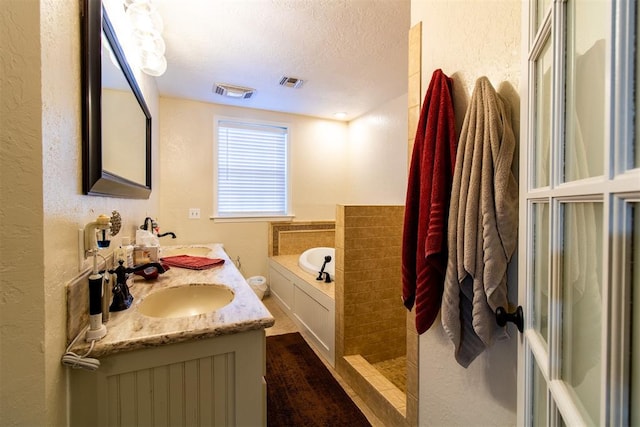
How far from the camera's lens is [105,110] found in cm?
101

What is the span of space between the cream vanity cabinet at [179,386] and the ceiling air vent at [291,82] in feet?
7.42

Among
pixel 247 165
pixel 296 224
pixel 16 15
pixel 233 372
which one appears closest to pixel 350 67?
pixel 247 165

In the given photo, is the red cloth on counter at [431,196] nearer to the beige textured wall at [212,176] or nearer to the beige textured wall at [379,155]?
the beige textured wall at [379,155]

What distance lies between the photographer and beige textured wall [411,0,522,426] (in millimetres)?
859

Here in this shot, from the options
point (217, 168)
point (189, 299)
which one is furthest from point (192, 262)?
point (217, 168)

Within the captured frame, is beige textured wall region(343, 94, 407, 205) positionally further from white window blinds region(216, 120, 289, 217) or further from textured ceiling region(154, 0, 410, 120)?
white window blinds region(216, 120, 289, 217)

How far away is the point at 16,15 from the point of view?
1.88 feet

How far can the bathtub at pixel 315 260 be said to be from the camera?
2713 millimetres

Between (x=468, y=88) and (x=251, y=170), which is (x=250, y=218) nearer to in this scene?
(x=251, y=170)

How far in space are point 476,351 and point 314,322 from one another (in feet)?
5.42

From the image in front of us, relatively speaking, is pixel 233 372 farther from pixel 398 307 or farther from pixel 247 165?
pixel 247 165

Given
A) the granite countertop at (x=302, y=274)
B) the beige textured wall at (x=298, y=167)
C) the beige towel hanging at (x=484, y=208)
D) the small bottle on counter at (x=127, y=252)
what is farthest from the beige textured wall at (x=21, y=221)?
the beige textured wall at (x=298, y=167)

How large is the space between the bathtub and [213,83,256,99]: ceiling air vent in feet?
5.90

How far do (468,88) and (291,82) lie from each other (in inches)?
76.1
